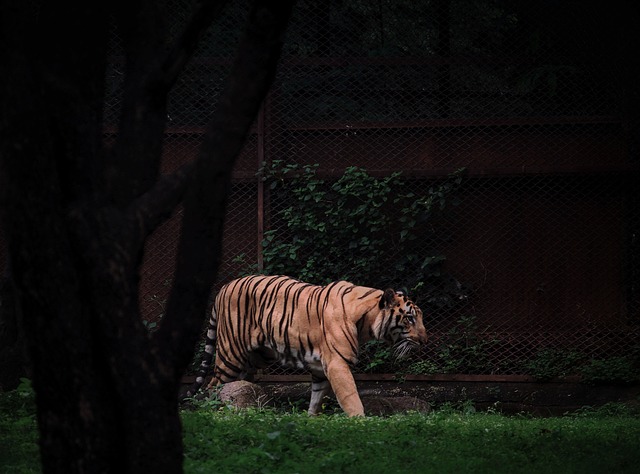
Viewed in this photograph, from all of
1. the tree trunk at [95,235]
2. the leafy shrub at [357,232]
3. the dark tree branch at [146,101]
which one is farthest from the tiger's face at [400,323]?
the tree trunk at [95,235]

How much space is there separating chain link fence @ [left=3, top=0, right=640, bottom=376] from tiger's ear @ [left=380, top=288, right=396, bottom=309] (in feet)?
3.21

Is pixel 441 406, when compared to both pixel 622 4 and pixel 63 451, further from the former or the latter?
pixel 63 451

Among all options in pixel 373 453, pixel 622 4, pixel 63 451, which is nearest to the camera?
pixel 63 451

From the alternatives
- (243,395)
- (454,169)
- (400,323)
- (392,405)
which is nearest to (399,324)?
(400,323)

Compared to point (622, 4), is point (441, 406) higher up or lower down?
lower down

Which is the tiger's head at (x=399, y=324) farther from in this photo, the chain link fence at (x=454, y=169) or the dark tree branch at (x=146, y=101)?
the dark tree branch at (x=146, y=101)

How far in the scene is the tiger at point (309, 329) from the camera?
8297 mm

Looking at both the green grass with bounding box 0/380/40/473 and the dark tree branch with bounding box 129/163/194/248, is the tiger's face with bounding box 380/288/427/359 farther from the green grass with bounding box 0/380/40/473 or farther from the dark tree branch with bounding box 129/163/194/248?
the dark tree branch with bounding box 129/163/194/248

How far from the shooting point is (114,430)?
3453 millimetres

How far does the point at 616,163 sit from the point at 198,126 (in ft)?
13.0

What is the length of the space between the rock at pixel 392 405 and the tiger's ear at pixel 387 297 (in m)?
0.90

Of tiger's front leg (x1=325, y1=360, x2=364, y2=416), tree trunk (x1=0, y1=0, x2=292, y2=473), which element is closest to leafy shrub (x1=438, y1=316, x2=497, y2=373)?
tiger's front leg (x1=325, y1=360, x2=364, y2=416)

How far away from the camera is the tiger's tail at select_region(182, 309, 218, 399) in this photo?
29.4 ft

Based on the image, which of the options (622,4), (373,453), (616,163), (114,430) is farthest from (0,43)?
(616,163)
